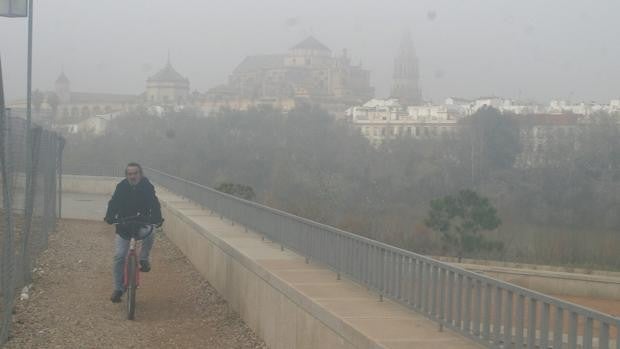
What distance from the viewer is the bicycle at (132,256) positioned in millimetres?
→ 9984

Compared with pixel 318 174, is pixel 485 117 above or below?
above

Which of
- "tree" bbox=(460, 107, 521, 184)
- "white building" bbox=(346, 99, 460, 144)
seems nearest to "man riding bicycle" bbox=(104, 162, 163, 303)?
"tree" bbox=(460, 107, 521, 184)

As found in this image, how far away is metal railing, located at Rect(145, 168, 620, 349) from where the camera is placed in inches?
190

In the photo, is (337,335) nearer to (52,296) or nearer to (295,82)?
(52,296)

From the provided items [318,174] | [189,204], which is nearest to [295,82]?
[318,174]

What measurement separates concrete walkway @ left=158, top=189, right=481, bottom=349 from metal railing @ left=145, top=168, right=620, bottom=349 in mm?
92

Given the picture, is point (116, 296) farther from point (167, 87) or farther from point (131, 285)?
point (167, 87)

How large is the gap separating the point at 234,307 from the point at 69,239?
10063 mm

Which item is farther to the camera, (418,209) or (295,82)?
(295,82)

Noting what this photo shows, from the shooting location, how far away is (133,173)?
10.5 meters

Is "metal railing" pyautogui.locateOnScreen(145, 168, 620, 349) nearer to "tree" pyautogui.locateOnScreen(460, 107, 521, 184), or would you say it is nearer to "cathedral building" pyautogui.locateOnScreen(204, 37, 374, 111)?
"tree" pyautogui.locateOnScreen(460, 107, 521, 184)

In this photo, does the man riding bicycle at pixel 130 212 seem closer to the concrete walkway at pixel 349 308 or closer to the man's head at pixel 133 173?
the man's head at pixel 133 173

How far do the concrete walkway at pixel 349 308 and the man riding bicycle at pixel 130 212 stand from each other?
1130mm

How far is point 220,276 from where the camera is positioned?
1188 cm
